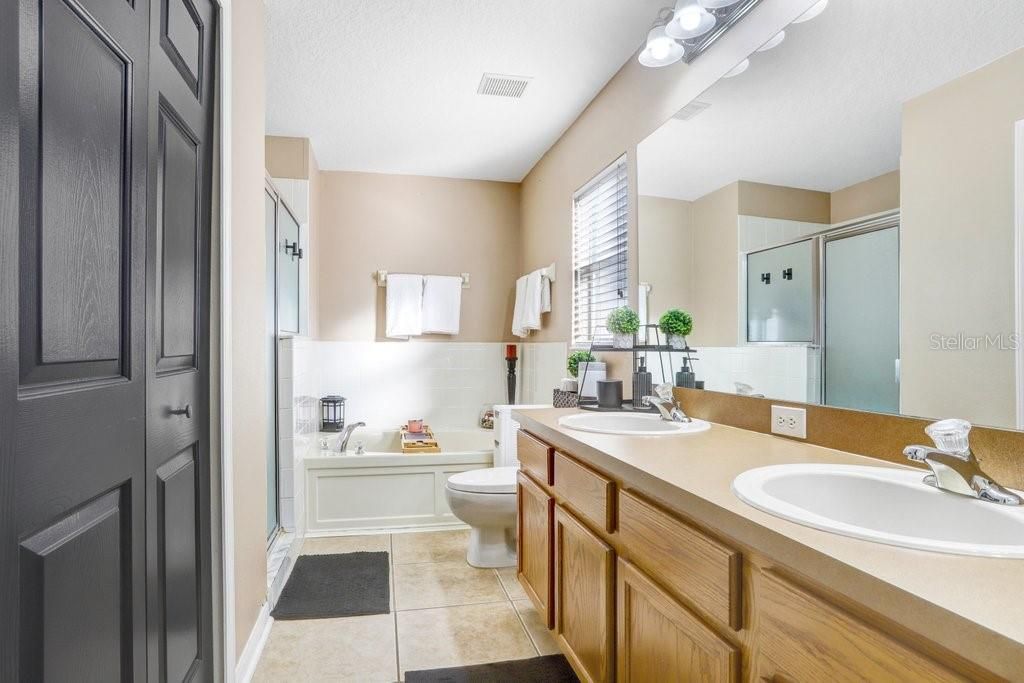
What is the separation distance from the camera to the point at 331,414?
4.11m

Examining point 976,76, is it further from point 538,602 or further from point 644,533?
point 538,602

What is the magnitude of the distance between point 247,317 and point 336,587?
1459 millimetres

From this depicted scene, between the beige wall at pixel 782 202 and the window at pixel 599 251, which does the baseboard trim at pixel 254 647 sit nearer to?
the window at pixel 599 251

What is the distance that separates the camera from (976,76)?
1.13 m

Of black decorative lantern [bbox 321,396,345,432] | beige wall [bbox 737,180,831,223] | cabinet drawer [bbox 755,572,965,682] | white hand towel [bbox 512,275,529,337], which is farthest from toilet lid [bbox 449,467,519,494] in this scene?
cabinet drawer [bbox 755,572,965,682]

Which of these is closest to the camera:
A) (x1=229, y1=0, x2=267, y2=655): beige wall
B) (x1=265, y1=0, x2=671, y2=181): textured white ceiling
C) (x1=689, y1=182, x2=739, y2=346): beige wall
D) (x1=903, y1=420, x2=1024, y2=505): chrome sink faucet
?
(x1=903, y1=420, x2=1024, y2=505): chrome sink faucet

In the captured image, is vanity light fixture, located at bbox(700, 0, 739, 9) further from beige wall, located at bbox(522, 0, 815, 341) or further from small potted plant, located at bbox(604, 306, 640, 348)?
small potted plant, located at bbox(604, 306, 640, 348)

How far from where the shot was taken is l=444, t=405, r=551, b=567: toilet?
279 centimetres

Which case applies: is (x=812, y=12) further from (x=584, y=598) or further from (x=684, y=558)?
(x=584, y=598)

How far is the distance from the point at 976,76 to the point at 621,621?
1429 mm

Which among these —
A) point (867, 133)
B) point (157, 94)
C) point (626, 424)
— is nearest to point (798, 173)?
point (867, 133)

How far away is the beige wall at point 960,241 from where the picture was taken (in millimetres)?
1080

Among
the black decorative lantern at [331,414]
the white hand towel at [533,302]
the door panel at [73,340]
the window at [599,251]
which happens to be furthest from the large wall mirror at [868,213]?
the black decorative lantern at [331,414]

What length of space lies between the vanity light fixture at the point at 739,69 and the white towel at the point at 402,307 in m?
2.91
